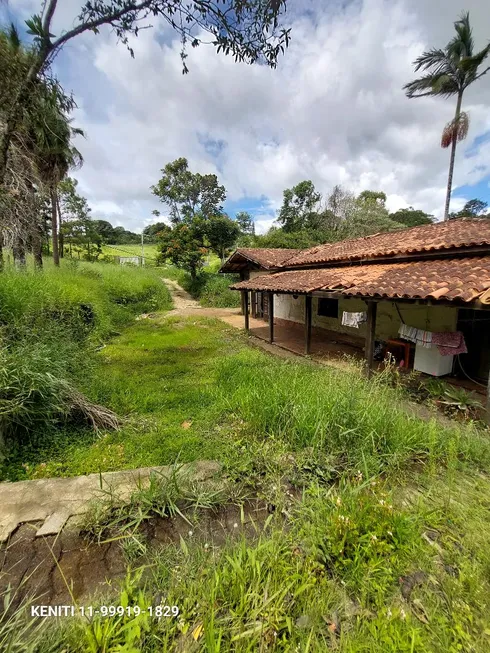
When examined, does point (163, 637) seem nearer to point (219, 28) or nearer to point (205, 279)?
point (219, 28)

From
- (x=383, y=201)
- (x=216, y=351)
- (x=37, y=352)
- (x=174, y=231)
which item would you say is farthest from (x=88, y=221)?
(x=383, y=201)

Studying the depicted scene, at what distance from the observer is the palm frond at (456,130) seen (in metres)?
15.5

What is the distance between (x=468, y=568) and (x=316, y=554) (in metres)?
1.04

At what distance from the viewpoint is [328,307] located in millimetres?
11961

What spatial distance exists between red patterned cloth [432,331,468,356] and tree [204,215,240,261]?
785 inches

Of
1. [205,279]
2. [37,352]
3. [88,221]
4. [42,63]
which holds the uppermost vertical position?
[88,221]

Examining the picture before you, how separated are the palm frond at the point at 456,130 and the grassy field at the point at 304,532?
63.4 ft

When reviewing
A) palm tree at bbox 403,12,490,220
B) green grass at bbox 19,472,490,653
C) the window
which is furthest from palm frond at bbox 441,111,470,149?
green grass at bbox 19,472,490,653

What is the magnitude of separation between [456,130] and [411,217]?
20461mm

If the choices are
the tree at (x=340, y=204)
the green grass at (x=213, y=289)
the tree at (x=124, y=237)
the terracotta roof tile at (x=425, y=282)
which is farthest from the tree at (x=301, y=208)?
the tree at (x=124, y=237)

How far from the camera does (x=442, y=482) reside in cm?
279

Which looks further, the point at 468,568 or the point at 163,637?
the point at 468,568

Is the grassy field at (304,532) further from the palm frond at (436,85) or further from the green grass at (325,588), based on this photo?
the palm frond at (436,85)

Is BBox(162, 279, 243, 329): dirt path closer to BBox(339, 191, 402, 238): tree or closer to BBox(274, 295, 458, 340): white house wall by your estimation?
BBox(274, 295, 458, 340): white house wall
